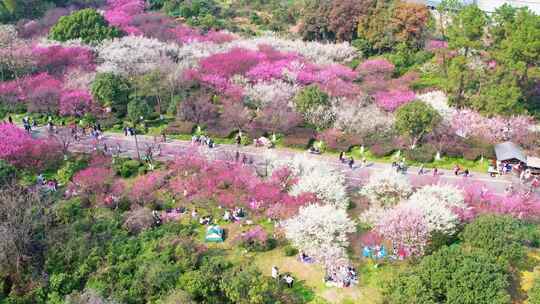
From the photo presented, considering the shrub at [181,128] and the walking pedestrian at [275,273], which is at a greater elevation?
the shrub at [181,128]

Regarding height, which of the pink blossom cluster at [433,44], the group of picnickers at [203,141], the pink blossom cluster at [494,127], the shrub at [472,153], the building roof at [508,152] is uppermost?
the pink blossom cluster at [433,44]

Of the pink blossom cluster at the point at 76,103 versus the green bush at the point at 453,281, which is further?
the pink blossom cluster at the point at 76,103

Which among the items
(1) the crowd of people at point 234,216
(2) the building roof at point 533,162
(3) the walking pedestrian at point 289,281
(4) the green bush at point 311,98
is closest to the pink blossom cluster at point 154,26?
(4) the green bush at point 311,98

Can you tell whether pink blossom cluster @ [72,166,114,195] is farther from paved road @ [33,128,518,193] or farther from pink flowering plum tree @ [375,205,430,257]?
pink flowering plum tree @ [375,205,430,257]

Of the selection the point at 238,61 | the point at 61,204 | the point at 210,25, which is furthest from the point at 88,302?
the point at 210,25

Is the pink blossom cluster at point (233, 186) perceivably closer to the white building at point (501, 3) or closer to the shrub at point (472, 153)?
the shrub at point (472, 153)

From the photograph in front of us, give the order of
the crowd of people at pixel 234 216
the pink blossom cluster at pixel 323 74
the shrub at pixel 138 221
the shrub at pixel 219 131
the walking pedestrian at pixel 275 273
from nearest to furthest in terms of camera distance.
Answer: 1. the walking pedestrian at pixel 275 273
2. the shrub at pixel 138 221
3. the crowd of people at pixel 234 216
4. the shrub at pixel 219 131
5. the pink blossom cluster at pixel 323 74

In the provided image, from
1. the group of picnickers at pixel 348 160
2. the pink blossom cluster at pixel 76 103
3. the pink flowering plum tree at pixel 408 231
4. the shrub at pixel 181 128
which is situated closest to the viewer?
the pink flowering plum tree at pixel 408 231
